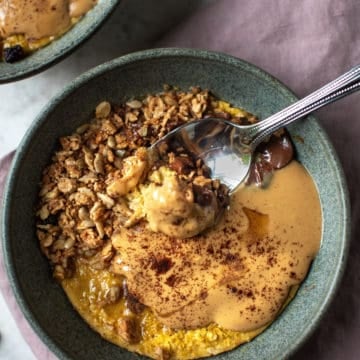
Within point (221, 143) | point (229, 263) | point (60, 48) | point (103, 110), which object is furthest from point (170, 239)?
point (60, 48)

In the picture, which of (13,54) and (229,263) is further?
(13,54)

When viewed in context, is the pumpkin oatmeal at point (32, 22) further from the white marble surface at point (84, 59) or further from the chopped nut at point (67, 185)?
the chopped nut at point (67, 185)

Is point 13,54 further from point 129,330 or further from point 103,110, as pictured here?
point 129,330

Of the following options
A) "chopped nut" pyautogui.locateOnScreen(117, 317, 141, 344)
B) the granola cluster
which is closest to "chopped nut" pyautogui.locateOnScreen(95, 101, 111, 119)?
the granola cluster

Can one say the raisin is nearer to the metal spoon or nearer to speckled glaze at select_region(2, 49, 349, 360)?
speckled glaze at select_region(2, 49, 349, 360)

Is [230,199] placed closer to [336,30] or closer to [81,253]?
[81,253]
